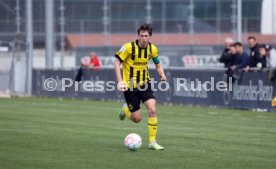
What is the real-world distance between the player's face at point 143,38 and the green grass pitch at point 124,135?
5.53 ft

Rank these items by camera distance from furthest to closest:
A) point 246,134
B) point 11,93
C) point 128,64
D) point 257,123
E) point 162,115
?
point 11,93
point 162,115
point 257,123
point 246,134
point 128,64

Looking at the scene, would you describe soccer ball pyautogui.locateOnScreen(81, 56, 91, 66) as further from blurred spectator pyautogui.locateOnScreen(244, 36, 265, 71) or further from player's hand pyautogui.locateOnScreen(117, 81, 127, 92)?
player's hand pyautogui.locateOnScreen(117, 81, 127, 92)

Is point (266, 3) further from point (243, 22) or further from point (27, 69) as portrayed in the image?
point (27, 69)

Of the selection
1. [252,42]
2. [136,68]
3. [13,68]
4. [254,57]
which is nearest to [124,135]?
[136,68]

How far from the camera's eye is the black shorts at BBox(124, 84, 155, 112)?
14484 mm

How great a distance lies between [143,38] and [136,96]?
105cm

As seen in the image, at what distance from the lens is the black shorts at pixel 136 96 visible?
14.5 meters

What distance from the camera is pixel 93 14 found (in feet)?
134

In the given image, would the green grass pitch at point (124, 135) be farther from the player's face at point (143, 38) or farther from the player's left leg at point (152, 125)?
the player's face at point (143, 38)

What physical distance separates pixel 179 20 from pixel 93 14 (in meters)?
4.06

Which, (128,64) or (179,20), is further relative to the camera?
(179,20)

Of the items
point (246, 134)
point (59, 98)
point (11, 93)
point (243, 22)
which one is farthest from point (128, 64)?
point (243, 22)

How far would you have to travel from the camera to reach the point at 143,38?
1423 cm

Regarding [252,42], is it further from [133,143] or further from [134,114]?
[133,143]
